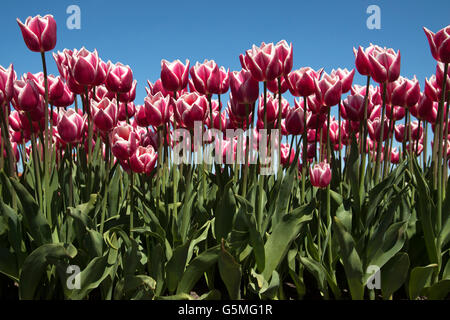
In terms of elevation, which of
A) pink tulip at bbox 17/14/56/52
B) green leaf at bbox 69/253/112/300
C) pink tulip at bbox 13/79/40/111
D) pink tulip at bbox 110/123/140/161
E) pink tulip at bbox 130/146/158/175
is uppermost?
pink tulip at bbox 17/14/56/52

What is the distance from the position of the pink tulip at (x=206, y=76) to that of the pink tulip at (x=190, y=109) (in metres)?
0.28

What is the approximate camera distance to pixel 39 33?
2697mm

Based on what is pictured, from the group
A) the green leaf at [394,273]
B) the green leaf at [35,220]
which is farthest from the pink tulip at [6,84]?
the green leaf at [394,273]

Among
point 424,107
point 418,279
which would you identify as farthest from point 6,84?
point 424,107

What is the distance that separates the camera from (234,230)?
2586mm

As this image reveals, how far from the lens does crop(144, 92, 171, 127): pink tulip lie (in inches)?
110

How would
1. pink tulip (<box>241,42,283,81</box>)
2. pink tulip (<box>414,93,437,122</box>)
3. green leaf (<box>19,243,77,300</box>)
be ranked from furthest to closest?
pink tulip (<box>414,93,437,122</box>) < pink tulip (<box>241,42,283,81</box>) < green leaf (<box>19,243,77,300</box>)

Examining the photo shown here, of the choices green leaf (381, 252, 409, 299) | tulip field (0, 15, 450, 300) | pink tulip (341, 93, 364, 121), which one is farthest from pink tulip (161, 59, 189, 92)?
green leaf (381, 252, 409, 299)

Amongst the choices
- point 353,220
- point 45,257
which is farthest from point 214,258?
point 353,220

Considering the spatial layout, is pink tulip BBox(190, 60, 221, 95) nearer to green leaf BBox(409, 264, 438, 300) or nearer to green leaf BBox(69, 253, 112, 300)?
green leaf BBox(69, 253, 112, 300)

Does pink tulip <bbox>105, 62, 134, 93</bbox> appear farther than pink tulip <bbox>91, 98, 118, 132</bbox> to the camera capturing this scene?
Yes

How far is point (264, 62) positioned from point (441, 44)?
115 centimetres

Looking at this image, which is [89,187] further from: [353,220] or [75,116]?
[353,220]

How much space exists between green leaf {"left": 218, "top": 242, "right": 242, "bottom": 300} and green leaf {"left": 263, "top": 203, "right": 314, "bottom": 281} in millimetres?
220
